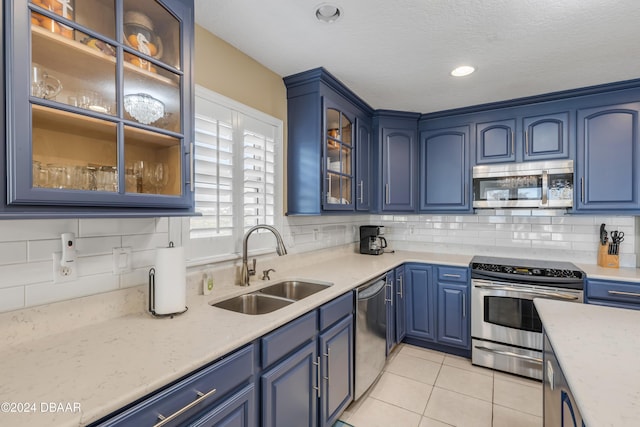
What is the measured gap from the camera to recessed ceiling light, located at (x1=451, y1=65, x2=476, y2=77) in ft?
7.44

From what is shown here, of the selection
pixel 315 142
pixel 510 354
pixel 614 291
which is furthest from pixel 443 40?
pixel 510 354

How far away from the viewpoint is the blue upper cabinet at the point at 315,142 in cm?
238

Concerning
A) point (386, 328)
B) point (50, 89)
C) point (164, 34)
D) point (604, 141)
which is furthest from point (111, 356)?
point (604, 141)

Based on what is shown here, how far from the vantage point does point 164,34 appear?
1.33 metres

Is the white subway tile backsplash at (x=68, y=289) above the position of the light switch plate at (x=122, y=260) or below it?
below

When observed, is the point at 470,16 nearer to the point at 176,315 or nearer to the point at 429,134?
the point at 429,134

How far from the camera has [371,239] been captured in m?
3.37

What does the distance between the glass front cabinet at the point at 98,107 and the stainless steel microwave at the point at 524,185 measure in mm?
2765

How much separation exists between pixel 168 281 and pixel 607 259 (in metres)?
3.49

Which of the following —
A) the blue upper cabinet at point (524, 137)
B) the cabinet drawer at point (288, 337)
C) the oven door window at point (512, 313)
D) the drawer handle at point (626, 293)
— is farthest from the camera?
the blue upper cabinet at point (524, 137)

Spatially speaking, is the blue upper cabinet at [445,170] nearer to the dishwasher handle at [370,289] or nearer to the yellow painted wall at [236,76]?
the dishwasher handle at [370,289]

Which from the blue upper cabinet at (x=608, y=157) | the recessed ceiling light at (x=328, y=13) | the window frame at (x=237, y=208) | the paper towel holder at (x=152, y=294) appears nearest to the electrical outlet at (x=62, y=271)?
the paper towel holder at (x=152, y=294)

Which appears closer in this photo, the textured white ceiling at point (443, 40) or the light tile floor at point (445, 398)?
the textured white ceiling at point (443, 40)

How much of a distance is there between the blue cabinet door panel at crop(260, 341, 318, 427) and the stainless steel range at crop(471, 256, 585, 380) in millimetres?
1796
